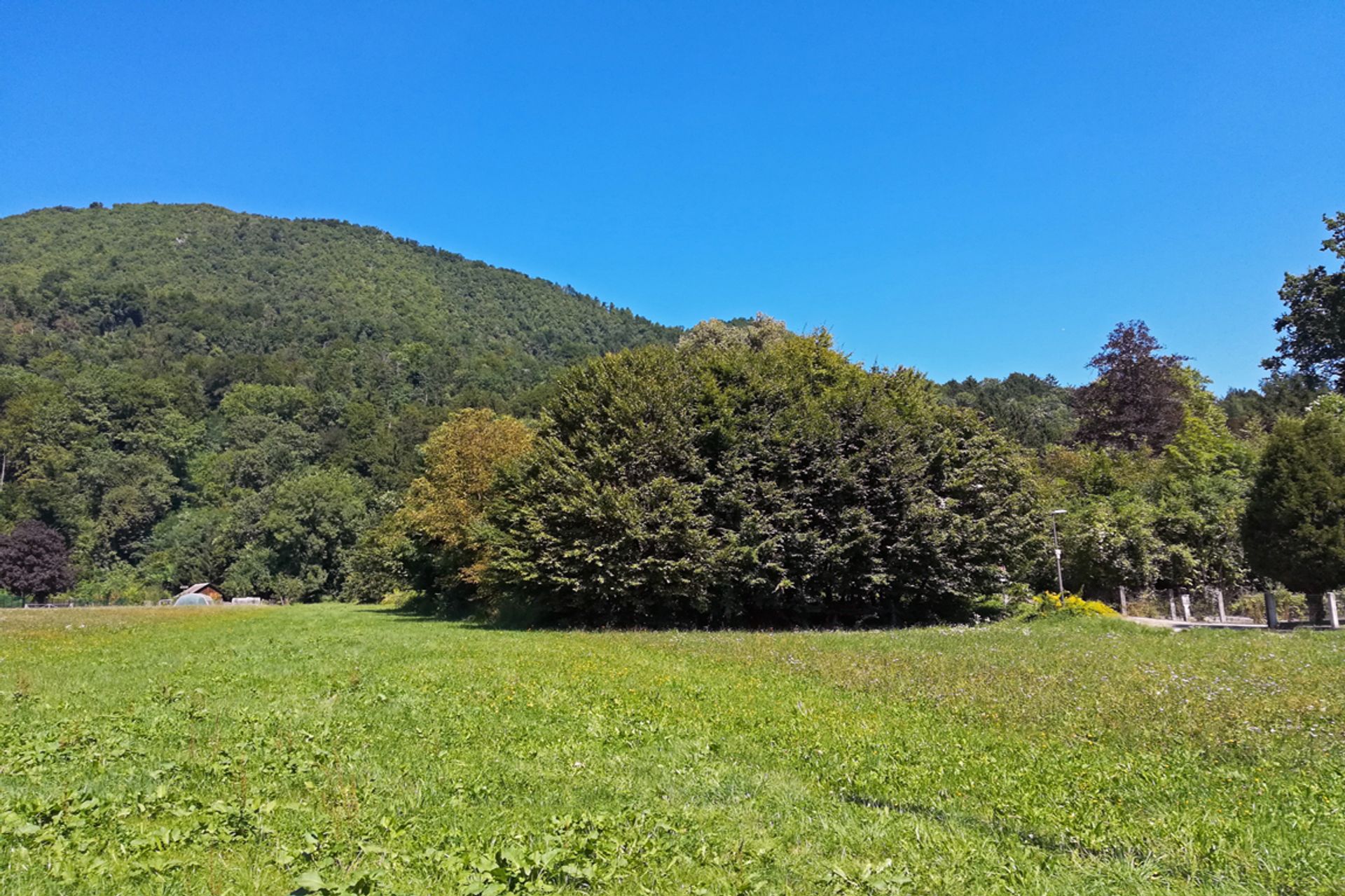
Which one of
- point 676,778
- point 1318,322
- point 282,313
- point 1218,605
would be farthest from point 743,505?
point 282,313

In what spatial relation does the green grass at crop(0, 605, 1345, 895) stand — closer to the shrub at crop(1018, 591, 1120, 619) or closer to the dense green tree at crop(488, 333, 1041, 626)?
the dense green tree at crop(488, 333, 1041, 626)

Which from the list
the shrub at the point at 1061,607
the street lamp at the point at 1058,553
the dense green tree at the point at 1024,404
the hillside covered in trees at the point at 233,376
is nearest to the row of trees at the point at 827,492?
the street lamp at the point at 1058,553

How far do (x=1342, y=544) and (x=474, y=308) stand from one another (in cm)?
17042

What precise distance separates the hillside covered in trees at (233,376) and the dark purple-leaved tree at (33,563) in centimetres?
1139

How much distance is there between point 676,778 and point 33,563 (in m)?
91.2

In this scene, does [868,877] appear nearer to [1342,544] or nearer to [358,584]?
[1342,544]

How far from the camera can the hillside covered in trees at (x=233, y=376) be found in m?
89.1

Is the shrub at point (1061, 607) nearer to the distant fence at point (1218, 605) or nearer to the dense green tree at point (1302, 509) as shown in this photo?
the distant fence at point (1218, 605)

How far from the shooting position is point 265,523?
258ft

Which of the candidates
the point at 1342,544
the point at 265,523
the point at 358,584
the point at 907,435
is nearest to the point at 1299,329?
the point at 1342,544

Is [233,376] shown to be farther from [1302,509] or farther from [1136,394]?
[1302,509]

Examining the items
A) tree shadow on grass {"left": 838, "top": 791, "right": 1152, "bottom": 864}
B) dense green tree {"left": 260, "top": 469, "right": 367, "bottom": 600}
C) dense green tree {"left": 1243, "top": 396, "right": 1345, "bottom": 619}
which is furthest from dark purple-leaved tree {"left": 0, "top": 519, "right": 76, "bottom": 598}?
dense green tree {"left": 1243, "top": 396, "right": 1345, "bottom": 619}

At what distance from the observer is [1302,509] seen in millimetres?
24562

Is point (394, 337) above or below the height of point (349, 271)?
below
